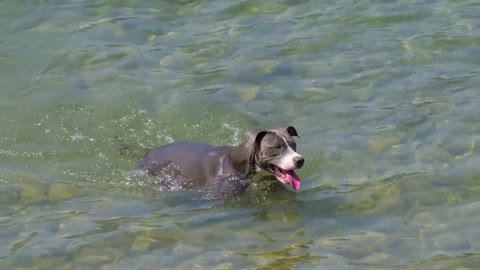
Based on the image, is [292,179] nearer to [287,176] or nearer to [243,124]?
[287,176]

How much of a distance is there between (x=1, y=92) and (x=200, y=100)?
268cm

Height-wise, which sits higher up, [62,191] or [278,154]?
[278,154]

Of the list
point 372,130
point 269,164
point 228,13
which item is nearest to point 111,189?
point 269,164

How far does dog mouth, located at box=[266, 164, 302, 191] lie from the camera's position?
28.4 feet

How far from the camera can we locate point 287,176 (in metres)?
8.69

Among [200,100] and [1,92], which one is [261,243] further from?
[1,92]

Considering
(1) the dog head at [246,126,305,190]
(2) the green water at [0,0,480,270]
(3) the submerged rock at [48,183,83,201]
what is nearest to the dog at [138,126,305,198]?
(1) the dog head at [246,126,305,190]

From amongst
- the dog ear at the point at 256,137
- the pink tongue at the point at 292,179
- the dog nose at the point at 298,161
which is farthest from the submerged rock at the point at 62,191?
the dog nose at the point at 298,161

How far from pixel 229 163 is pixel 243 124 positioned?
1.58 meters

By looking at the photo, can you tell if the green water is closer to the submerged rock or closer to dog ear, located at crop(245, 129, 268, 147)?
the submerged rock

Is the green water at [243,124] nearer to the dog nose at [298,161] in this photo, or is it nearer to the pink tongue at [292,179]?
the pink tongue at [292,179]

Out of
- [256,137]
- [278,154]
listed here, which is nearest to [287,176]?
[278,154]

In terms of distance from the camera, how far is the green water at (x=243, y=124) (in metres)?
7.58

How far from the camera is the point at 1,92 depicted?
11.8 meters
